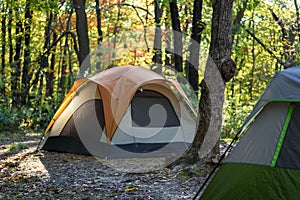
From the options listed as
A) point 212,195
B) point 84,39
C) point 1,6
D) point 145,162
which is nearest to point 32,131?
point 84,39

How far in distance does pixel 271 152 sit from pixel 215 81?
2681mm

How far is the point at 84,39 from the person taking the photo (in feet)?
41.8

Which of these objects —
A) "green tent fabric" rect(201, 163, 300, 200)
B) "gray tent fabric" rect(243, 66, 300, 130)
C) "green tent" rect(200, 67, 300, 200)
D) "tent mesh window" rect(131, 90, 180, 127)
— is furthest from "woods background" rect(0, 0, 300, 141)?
"green tent fabric" rect(201, 163, 300, 200)

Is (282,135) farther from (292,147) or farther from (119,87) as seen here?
(119,87)

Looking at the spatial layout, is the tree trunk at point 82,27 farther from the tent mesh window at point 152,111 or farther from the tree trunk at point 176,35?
the tent mesh window at point 152,111

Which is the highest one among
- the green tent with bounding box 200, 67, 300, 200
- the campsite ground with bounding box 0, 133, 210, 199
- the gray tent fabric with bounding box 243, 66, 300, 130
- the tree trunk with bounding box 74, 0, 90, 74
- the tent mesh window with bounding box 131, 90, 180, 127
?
the tree trunk with bounding box 74, 0, 90, 74

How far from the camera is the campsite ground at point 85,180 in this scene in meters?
5.70

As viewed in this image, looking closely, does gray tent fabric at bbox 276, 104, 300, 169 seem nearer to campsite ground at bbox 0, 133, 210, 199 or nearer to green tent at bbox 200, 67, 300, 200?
green tent at bbox 200, 67, 300, 200

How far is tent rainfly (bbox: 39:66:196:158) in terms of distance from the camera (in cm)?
851

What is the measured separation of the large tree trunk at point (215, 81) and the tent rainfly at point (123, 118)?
191cm

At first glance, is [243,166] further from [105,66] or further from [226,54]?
[105,66]

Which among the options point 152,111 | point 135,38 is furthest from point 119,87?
point 135,38

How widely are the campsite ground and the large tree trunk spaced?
14.1 inches

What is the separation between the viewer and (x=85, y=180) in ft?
A: 21.6
